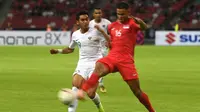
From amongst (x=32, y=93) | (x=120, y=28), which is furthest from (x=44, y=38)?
(x=120, y=28)

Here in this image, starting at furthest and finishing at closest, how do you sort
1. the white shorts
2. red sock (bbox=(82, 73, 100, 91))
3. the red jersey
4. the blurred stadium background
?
the blurred stadium background → the white shorts → the red jersey → red sock (bbox=(82, 73, 100, 91))

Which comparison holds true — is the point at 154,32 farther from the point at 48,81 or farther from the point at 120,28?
the point at 120,28

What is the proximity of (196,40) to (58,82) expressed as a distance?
29322 millimetres

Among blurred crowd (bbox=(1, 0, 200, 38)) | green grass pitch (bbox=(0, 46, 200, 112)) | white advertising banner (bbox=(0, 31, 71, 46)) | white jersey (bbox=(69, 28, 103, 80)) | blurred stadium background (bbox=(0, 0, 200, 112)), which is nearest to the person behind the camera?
white jersey (bbox=(69, 28, 103, 80))

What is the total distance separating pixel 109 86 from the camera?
17.7m

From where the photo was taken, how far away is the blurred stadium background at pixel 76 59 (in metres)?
13.6

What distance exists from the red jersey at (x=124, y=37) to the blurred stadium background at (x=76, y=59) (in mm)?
1973

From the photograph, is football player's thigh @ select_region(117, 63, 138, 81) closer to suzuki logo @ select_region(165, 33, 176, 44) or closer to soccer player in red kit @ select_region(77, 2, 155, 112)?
soccer player in red kit @ select_region(77, 2, 155, 112)

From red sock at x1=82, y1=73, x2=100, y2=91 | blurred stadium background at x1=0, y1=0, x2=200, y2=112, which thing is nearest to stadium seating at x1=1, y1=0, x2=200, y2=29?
blurred stadium background at x1=0, y1=0, x2=200, y2=112

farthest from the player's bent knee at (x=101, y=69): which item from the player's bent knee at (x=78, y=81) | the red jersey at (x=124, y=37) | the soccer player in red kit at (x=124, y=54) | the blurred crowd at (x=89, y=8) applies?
the blurred crowd at (x=89, y=8)

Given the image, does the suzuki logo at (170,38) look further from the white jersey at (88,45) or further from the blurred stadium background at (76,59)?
the white jersey at (88,45)

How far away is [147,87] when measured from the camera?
17391 mm

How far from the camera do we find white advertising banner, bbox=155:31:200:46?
152ft

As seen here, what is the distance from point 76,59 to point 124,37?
66.0 ft
